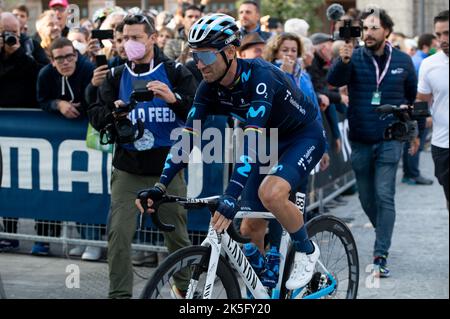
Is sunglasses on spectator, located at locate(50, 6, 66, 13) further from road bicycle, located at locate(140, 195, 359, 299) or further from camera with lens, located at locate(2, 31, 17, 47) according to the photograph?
road bicycle, located at locate(140, 195, 359, 299)

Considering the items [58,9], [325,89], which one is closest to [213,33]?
[325,89]

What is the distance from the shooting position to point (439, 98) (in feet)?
25.8

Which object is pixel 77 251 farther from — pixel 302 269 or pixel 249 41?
pixel 302 269

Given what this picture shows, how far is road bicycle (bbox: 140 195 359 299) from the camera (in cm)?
500

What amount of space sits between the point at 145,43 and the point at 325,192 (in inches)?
194

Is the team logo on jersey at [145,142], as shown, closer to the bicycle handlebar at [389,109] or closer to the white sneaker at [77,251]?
the bicycle handlebar at [389,109]

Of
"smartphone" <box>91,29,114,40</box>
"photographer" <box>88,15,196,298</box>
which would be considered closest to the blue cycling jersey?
"photographer" <box>88,15,196,298</box>

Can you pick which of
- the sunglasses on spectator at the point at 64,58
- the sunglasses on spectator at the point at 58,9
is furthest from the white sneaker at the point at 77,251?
the sunglasses on spectator at the point at 58,9

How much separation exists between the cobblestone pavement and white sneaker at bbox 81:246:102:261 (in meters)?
0.08

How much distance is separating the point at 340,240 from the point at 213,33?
1985 mm

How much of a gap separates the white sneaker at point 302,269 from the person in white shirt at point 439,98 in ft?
7.69

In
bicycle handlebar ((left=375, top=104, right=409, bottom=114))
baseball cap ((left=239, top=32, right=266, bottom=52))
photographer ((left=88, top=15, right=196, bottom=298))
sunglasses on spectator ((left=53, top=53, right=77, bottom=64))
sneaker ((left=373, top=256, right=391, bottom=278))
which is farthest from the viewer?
baseball cap ((left=239, top=32, right=266, bottom=52))
